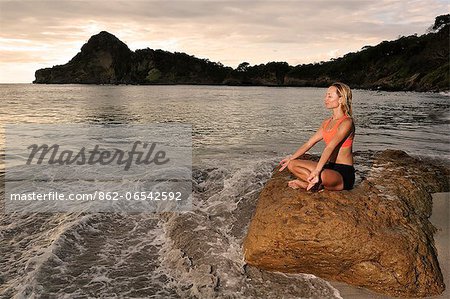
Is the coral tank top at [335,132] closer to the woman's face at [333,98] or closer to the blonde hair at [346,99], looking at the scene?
the blonde hair at [346,99]

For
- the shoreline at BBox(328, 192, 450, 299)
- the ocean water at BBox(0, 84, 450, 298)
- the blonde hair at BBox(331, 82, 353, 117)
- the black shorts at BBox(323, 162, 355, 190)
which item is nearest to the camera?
the shoreline at BBox(328, 192, 450, 299)

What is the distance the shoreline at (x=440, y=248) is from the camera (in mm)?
5160

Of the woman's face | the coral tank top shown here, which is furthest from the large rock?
the woman's face

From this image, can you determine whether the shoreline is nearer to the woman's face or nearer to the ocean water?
the ocean water

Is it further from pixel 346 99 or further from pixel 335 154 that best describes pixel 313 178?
pixel 346 99

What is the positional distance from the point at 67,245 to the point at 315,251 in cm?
444

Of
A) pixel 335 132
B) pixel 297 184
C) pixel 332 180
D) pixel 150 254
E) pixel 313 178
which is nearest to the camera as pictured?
pixel 313 178

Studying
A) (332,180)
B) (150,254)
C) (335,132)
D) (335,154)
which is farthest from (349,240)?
(150,254)

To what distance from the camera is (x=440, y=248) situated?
19.3ft

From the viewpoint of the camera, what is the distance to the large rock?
17.1 ft

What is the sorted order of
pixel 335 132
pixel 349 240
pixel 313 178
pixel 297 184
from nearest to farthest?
pixel 349 240 → pixel 313 178 → pixel 335 132 → pixel 297 184

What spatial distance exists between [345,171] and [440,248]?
1.93 m

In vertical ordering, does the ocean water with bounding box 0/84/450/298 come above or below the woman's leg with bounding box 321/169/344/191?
below

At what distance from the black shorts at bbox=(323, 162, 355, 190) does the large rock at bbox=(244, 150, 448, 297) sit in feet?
0.47
